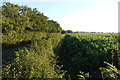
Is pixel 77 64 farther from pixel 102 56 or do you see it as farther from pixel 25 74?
pixel 25 74

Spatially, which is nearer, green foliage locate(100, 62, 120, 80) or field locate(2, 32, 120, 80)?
green foliage locate(100, 62, 120, 80)

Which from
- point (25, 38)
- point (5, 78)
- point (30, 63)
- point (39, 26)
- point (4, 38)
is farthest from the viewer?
point (39, 26)

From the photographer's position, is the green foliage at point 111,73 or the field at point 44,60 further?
the field at point 44,60

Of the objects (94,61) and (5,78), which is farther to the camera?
(94,61)

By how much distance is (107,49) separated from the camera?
8.77 metres

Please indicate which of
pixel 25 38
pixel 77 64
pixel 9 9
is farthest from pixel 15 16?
pixel 77 64

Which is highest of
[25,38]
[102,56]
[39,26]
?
[39,26]

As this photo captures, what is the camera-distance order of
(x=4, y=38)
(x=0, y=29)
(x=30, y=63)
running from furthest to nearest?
(x=4, y=38), (x=0, y=29), (x=30, y=63)

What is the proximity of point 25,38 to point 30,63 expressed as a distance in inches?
371

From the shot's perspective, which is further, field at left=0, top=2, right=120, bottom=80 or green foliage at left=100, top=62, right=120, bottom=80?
field at left=0, top=2, right=120, bottom=80

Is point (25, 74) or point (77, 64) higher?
point (25, 74)

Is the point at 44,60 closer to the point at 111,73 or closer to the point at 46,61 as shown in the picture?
the point at 46,61

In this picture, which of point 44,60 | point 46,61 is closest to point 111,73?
point 44,60

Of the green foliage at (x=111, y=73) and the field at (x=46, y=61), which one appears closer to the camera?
the green foliage at (x=111, y=73)
